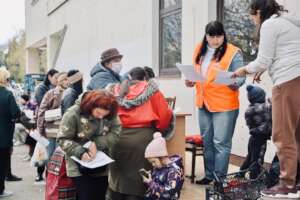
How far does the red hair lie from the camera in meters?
4.22

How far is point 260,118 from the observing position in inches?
199

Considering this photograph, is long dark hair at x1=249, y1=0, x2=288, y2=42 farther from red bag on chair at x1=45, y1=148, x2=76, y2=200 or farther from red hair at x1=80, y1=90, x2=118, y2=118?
red bag on chair at x1=45, y1=148, x2=76, y2=200

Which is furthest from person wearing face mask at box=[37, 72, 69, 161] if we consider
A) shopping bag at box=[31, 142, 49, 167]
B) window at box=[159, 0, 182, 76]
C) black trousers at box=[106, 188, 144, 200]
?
window at box=[159, 0, 182, 76]

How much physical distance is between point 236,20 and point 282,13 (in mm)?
3567

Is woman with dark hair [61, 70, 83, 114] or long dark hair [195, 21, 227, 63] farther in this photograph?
woman with dark hair [61, 70, 83, 114]

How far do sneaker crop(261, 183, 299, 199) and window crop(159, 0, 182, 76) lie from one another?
224 inches

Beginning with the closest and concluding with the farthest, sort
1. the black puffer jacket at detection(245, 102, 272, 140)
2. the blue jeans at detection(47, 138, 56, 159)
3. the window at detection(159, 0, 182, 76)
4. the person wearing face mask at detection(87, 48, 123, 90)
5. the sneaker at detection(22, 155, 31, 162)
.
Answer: the black puffer jacket at detection(245, 102, 272, 140), the person wearing face mask at detection(87, 48, 123, 90), the blue jeans at detection(47, 138, 56, 159), the window at detection(159, 0, 182, 76), the sneaker at detection(22, 155, 31, 162)

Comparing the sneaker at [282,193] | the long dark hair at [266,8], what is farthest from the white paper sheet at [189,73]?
the sneaker at [282,193]

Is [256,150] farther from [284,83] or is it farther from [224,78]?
[284,83]

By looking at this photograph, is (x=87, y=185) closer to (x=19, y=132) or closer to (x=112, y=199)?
(x=112, y=199)

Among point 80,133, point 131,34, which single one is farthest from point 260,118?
point 131,34

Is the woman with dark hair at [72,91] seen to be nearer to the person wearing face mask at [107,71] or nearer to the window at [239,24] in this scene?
the person wearing face mask at [107,71]

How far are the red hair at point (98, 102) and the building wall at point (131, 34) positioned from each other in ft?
9.68

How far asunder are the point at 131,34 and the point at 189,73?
21.4 feet
